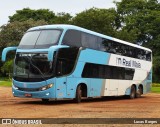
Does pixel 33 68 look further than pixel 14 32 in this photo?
No

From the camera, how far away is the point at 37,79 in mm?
18953

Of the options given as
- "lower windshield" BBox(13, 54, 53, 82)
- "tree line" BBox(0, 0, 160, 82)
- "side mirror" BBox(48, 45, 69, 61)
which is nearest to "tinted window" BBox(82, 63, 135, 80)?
"lower windshield" BBox(13, 54, 53, 82)

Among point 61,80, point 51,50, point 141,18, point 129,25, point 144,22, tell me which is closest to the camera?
point 51,50

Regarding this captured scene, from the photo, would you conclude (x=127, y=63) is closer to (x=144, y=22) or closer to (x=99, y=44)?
(x=99, y=44)

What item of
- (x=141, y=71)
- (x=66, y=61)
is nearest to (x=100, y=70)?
(x=66, y=61)

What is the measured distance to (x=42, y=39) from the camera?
19.6 metres

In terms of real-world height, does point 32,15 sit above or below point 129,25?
above

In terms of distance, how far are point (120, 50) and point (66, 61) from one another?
22.2 ft

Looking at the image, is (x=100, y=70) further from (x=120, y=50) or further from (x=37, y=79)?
(x=37, y=79)

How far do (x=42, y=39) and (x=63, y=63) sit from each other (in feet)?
4.91

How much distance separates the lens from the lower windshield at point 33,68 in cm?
1894

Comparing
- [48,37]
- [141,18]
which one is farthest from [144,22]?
[48,37]

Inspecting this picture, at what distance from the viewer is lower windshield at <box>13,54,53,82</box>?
62.1ft

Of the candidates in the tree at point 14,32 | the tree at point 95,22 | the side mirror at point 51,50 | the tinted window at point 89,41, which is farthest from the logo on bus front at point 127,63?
the tree at point 14,32
